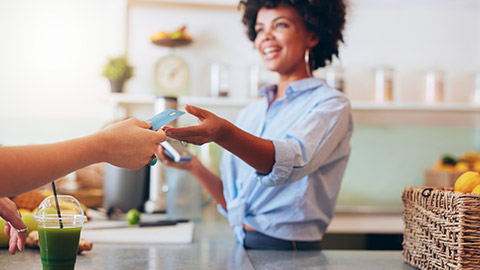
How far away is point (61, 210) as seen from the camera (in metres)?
0.85

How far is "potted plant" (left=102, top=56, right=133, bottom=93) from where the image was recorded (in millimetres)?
2498

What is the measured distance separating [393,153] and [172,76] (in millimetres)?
1372

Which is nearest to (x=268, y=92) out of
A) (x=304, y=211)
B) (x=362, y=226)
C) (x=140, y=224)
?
(x=304, y=211)

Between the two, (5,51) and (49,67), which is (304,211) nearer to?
(49,67)

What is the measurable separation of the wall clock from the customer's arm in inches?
72.2

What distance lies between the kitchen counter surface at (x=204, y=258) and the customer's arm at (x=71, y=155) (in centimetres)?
30

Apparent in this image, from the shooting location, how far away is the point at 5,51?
108 inches

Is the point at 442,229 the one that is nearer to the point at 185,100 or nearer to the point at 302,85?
the point at 302,85

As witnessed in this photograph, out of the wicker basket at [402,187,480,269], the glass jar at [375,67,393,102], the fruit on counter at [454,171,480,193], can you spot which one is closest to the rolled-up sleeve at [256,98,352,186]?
the wicker basket at [402,187,480,269]

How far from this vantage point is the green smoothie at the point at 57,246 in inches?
33.0

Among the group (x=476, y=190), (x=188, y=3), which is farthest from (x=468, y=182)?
(x=188, y=3)

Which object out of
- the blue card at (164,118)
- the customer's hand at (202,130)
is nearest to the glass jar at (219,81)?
the customer's hand at (202,130)

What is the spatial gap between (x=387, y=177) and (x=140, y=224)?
1800mm

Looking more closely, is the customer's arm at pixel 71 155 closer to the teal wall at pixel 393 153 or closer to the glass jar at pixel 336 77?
the glass jar at pixel 336 77
